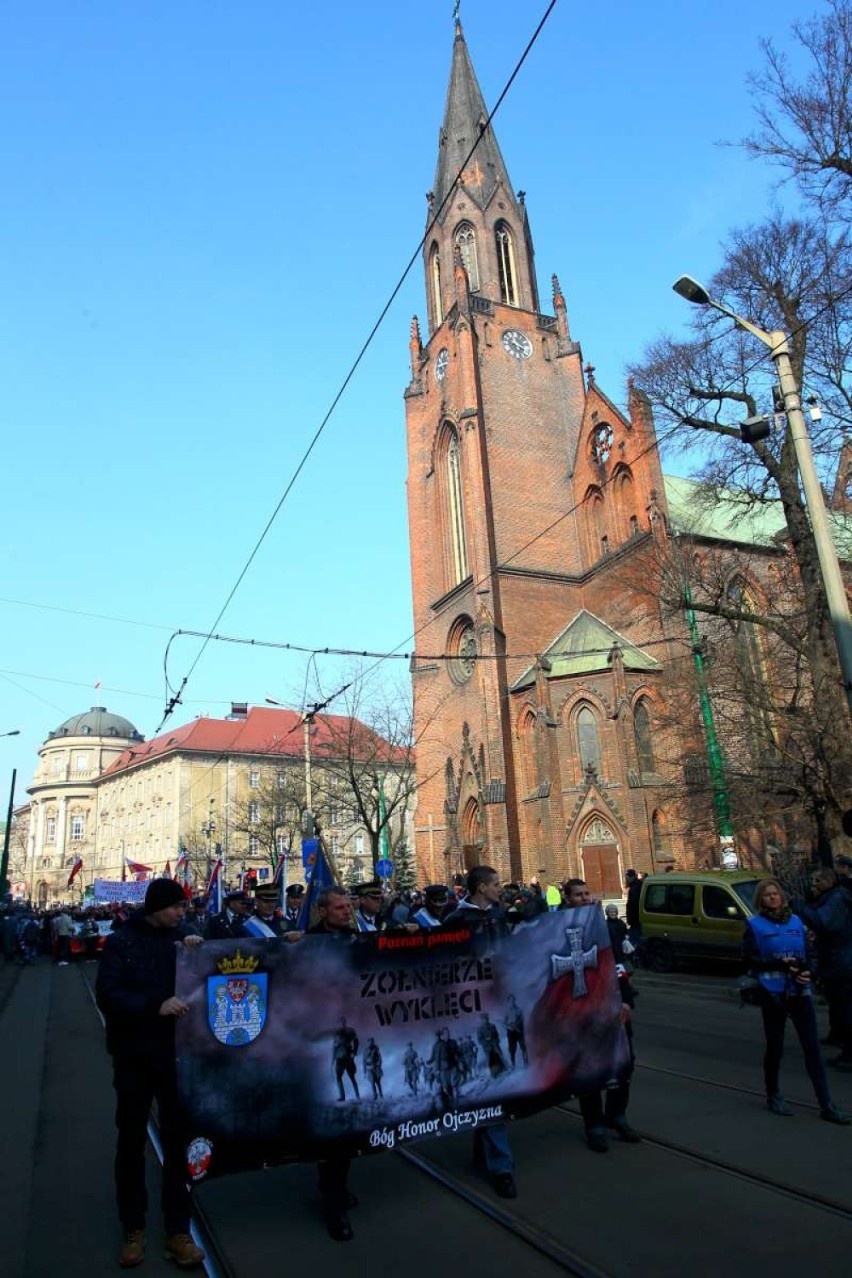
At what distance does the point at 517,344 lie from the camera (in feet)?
130

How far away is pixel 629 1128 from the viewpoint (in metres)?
5.50

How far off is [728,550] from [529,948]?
1224 inches

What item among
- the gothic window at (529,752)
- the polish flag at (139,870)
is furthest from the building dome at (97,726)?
the gothic window at (529,752)

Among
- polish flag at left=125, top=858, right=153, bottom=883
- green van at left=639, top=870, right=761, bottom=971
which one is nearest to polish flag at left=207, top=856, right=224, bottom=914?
green van at left=639, top=870, right=761, bottom=971

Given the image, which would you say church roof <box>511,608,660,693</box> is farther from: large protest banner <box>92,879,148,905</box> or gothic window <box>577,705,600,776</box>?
large protest banner <box>92,879,148,905</box>

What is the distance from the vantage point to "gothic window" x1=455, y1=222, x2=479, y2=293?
42.1 meters

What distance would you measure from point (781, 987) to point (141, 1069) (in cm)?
424

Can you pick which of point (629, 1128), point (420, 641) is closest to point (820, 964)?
point (629, 1128)

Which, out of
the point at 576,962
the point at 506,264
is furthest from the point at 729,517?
the point at 576,962

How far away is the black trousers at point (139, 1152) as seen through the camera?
413cm

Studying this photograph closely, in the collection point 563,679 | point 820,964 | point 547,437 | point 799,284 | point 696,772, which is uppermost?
point 547,437

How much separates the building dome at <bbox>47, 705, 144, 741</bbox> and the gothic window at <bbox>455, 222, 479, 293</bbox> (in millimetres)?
70868

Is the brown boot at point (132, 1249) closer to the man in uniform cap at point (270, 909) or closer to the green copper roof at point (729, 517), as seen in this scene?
the man in uniform cap at point (270, 909)

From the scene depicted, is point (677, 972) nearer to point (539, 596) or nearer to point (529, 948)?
point (529, 948)
